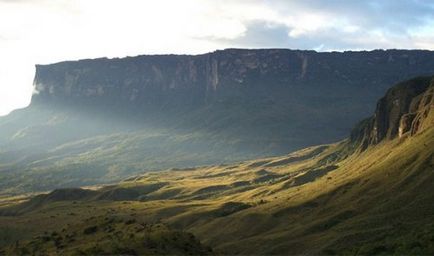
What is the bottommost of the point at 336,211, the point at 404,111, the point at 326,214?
the point at 326,214

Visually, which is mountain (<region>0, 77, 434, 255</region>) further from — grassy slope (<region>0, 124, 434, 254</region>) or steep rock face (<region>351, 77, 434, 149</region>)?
steep rock face (<region>351, 77, 434, 149</region>)

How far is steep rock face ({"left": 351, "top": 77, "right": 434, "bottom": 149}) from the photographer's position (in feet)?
504

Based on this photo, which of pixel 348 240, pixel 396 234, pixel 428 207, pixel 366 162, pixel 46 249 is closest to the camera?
pixel 46 249

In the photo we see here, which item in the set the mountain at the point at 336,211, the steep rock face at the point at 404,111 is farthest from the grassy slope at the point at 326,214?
the steep rock face at the point at 404,111

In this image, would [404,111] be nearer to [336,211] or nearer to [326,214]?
[336,211]

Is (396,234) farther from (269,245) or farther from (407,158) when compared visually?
(407,158)

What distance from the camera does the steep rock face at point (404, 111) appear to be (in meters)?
154

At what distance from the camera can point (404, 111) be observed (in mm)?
175750

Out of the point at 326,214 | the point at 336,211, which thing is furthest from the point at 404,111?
the point at 326,214

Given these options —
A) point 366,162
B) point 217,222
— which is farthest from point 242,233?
point 366,162

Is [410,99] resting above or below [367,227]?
above

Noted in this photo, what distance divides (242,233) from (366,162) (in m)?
54.6

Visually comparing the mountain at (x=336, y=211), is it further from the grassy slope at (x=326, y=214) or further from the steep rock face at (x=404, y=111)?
the steep rock face at (x=404, y=111)

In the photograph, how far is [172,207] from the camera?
16462 centimetres
